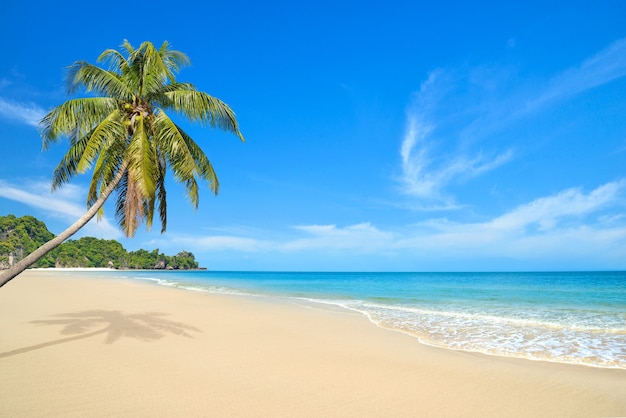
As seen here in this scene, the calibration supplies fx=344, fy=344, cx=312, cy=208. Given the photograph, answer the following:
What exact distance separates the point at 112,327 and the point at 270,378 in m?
6.36

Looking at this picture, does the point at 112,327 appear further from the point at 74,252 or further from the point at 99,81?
the point at 74,252

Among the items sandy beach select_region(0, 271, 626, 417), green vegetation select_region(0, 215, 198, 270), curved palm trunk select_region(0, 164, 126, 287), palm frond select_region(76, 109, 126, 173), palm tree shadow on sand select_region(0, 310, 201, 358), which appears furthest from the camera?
green vegetation select_region(0, 215, 198, 270)

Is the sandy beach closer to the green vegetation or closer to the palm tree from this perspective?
the palm tree

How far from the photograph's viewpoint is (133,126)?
8047 millimetres

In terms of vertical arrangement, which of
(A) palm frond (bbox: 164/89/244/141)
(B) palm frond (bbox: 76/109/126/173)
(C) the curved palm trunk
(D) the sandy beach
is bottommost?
(D) the sandy beach

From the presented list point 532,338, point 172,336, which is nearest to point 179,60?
point 172,336

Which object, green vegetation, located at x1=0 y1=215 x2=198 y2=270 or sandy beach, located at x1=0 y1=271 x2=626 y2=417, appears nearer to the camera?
sandy beach, located at x1=0 y1=271 x2=626 y2=417

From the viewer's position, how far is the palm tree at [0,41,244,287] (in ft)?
24.8

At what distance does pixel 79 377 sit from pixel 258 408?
2.99 metres

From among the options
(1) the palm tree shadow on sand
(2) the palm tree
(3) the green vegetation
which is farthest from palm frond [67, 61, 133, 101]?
(3) the green vegetation

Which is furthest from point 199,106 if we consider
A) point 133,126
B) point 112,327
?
point 112,327

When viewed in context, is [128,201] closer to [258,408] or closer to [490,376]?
[258,408]

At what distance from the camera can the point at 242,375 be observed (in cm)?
550

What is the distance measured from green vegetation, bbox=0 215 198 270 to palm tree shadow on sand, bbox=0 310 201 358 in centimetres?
8834
